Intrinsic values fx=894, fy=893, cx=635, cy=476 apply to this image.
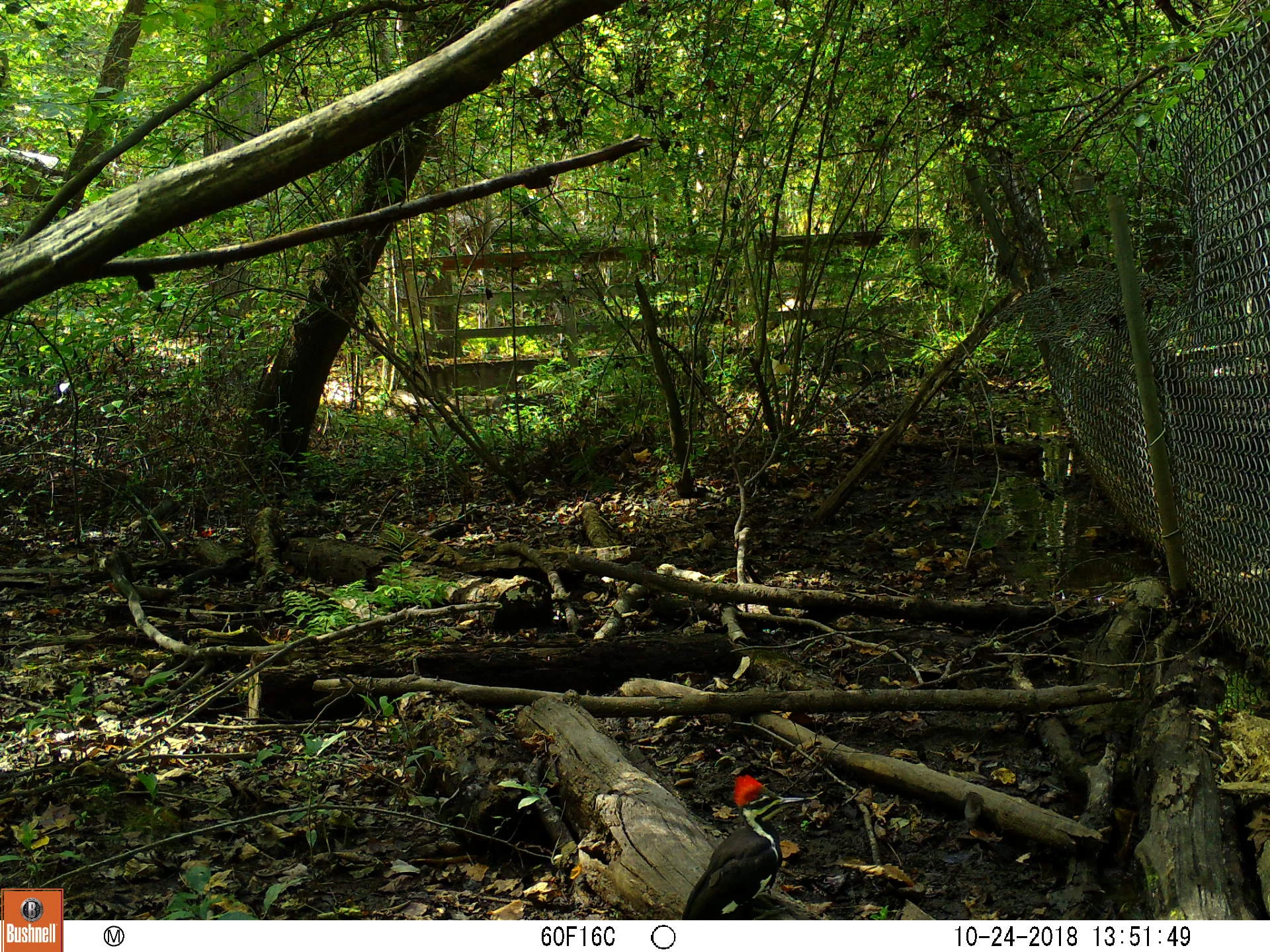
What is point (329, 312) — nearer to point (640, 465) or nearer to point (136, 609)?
point (640, 465)

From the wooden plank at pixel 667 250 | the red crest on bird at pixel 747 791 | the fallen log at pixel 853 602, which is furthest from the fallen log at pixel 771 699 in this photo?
the wooden plank at pixel 667 250

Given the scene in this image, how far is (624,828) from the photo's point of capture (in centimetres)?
263

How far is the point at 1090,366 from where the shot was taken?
18.4 ft

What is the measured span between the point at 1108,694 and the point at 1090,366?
290 cm

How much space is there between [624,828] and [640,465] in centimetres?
653

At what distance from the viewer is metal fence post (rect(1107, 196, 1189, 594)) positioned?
13.3 feet

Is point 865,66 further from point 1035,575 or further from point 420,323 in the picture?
point 420,323

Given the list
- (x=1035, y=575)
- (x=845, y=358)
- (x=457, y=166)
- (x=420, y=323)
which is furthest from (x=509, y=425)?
(x=1035, y=575)

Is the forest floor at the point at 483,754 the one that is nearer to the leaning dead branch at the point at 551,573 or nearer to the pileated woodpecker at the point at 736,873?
the leaning dead branch at the point at 551,573

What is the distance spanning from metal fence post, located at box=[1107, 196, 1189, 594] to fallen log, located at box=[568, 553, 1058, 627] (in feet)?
1.97
